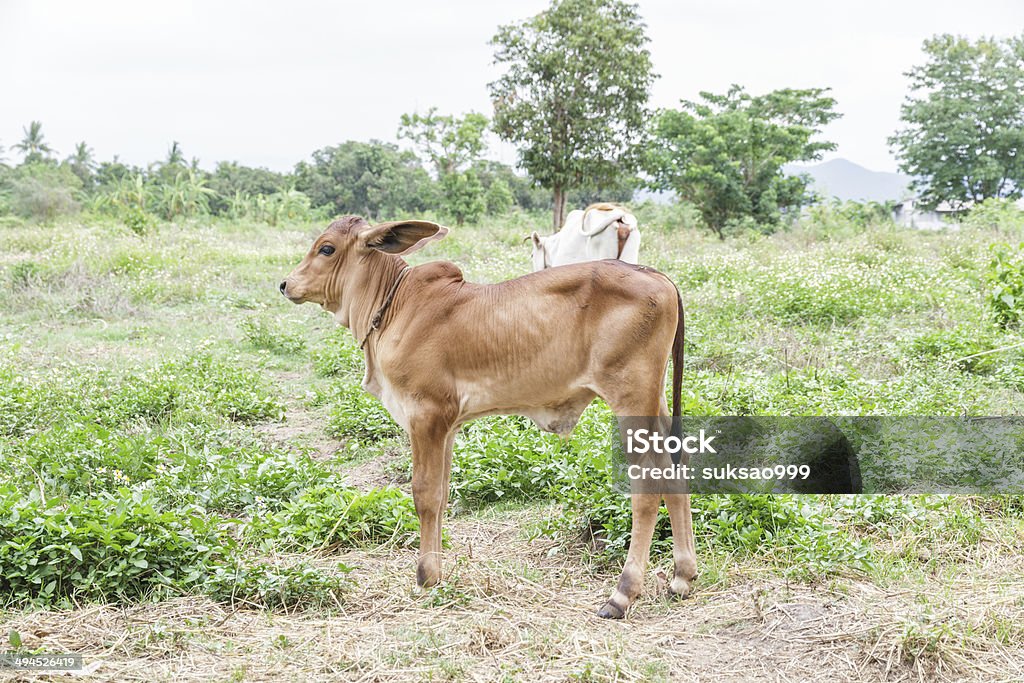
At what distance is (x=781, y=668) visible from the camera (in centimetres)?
301

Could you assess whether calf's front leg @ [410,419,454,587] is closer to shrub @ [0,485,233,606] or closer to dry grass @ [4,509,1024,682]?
dry grass @ [4,509,1024,682]

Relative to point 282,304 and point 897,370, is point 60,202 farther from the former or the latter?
point 897,370

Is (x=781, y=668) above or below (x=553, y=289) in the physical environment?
below

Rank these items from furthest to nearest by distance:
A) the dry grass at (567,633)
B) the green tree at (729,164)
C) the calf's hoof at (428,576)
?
1. the green tree at (729,164)
2. the calf's hoof at (428,576)
3. the dry grass at (567,633)

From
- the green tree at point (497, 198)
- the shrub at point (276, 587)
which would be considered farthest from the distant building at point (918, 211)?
the shrub at point (276, 587)

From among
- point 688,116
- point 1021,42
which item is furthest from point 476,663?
point 1021,42

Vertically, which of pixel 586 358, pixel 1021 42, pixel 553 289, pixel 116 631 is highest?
pixel 1021 42

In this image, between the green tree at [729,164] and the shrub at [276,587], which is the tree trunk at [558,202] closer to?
the green tree at [729,164]

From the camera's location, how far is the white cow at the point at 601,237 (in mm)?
5258

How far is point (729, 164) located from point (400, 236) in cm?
2500

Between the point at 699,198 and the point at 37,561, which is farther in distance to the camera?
the point at 699,198

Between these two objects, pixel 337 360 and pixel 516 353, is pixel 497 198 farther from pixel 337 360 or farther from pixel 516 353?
pixel 516 353

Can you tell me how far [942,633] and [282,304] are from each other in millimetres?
10856

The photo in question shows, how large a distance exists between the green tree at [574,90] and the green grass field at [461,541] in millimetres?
13313
